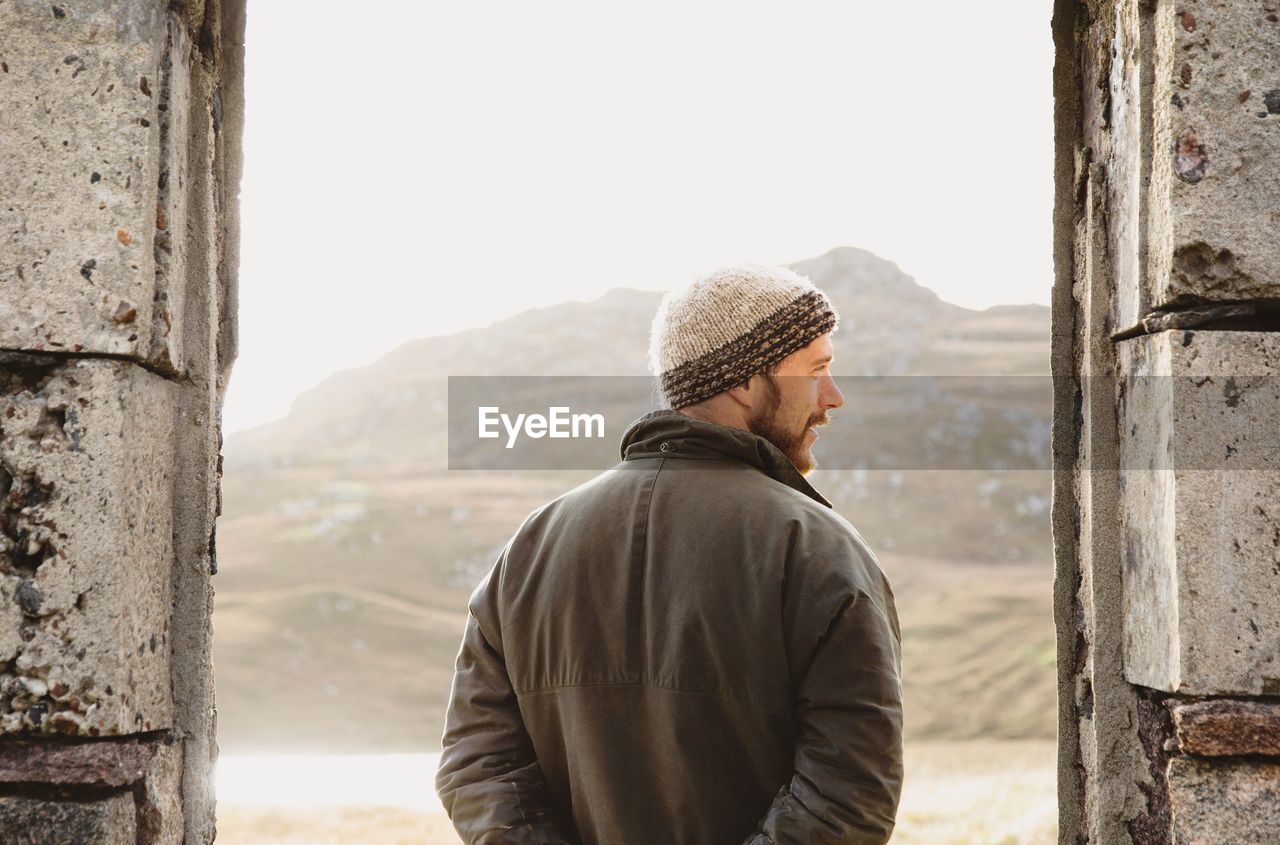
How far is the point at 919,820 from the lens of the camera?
8016mm

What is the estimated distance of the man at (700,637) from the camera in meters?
1.77

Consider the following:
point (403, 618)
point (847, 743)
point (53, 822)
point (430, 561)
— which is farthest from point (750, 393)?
point (430, 561)

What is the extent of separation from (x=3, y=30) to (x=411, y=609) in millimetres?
24065

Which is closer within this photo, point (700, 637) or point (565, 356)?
point (700, 637)

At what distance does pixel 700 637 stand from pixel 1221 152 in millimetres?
1296

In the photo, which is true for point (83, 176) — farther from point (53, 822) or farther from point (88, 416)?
point (53, 822)

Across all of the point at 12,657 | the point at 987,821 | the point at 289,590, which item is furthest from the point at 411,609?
the point at 12,657

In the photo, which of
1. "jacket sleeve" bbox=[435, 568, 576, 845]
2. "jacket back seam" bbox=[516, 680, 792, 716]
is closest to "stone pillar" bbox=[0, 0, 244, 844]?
"jacket sleeve" bbox=[435, 568, 576, 845]

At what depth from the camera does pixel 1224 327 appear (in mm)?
2053

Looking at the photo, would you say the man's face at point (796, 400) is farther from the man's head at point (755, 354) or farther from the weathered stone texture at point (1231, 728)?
the weathered stone texture at point (1231, 728)

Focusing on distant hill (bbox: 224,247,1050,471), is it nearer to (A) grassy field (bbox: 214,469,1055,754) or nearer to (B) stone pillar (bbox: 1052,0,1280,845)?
(A) grassy field (bbox: 214,469,1055,754)

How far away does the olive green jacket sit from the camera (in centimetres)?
177

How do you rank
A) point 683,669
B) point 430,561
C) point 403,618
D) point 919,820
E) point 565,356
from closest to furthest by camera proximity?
point 683,669
point 919,820
point 403,618
point 430,561
point 565,356

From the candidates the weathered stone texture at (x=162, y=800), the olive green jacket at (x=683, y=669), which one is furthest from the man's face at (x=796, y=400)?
the weathered stone texture at (x=162, y=800)
